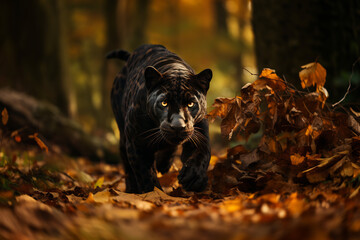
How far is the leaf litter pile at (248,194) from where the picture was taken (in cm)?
210

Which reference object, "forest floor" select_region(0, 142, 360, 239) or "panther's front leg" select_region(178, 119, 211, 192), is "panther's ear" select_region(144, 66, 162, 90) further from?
"forest floor" select_region(0, 142, 360, 239)

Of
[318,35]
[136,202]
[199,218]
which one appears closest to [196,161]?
[136,202]

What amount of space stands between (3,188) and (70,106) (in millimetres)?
7844

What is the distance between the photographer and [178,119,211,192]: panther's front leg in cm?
426

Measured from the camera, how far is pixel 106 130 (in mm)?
14914

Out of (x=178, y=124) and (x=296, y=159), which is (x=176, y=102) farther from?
(x=296, y=159)

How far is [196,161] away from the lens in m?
4.37

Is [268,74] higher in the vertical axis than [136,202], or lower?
higher

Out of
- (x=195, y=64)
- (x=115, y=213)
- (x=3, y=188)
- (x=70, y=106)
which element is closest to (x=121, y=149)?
(x=3, y=188)

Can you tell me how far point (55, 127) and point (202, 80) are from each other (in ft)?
15.5

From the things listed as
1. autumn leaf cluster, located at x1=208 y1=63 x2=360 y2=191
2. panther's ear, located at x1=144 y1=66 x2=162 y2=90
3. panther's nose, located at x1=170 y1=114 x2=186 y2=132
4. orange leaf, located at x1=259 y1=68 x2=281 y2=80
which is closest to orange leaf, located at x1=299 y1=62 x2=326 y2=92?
autumn leaf cluster, located at x1=208 y1=63 x2=360 y2=191

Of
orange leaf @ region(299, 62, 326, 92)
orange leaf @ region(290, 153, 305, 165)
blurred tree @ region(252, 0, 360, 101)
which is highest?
blurred tree @ region(252, 0, 360, 101)

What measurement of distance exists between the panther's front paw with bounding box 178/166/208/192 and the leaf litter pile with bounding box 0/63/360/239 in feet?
0.44

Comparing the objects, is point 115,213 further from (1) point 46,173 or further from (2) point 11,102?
(2) point 11,102
